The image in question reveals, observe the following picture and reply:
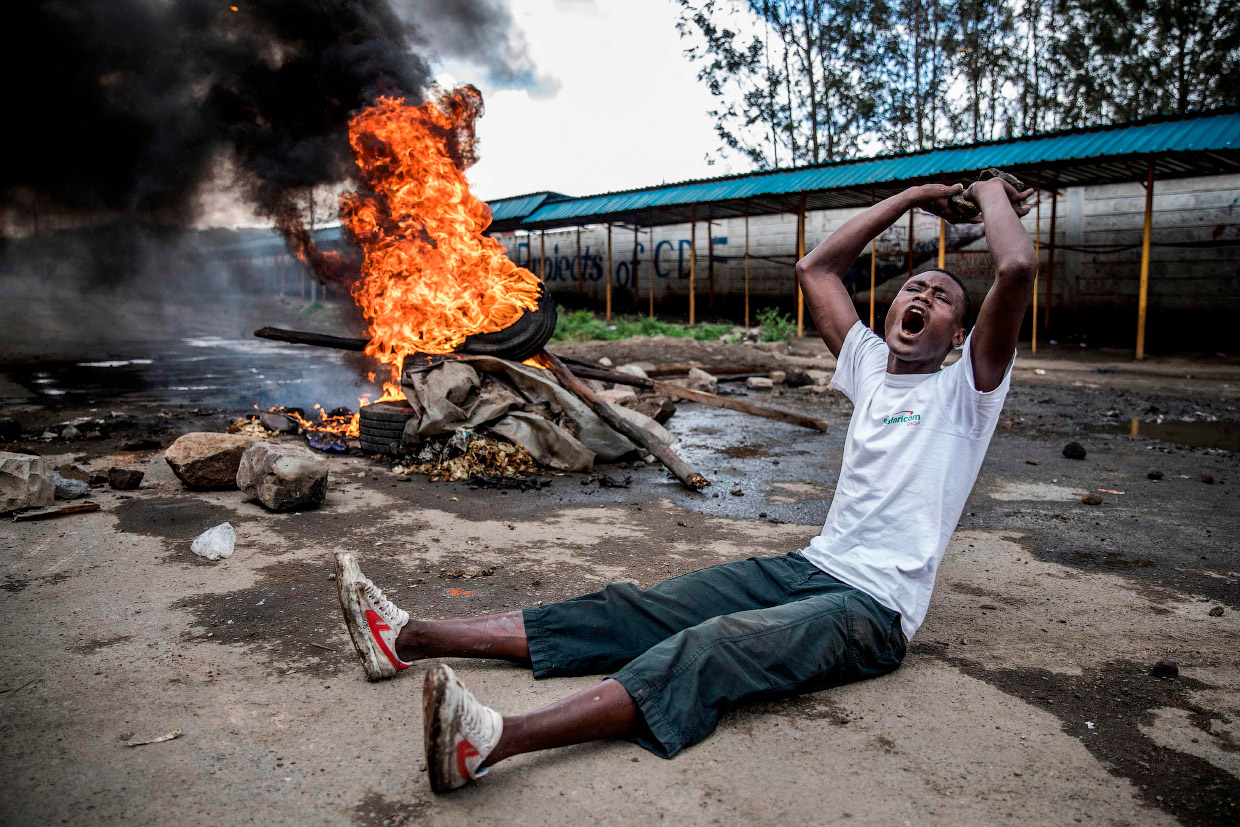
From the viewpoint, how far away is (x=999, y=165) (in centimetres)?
1377

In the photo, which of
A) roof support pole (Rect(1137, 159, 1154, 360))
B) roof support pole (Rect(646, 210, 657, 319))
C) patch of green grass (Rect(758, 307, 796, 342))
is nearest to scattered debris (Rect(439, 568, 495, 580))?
roof support pole (Rect(1137, 159, 1154, 360))

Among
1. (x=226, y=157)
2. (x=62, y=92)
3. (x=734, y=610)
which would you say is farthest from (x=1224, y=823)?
(x=62, y=92)

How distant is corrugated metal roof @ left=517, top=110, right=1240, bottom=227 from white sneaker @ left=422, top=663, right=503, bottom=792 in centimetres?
1415

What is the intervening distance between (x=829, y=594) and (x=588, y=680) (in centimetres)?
84

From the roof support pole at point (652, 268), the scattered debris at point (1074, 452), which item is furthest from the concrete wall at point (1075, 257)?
the scattered debris at point (1074, 452)

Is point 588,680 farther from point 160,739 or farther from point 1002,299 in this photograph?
point 1002,299

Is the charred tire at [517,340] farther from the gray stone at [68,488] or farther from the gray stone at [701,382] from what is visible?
the gray stone at [701,382]

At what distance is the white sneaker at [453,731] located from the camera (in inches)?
68.2

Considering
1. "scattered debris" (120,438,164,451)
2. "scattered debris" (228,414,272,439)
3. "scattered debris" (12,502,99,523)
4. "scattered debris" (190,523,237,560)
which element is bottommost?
"scattered debris" (190,523,237,560)

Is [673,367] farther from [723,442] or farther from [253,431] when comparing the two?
[253,431]

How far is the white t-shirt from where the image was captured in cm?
232

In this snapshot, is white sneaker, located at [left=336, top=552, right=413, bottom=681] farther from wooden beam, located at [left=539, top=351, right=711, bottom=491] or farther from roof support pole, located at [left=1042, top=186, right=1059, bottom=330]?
roof support pole, located at [left=1042, top=186, right=1059, bottom=330]

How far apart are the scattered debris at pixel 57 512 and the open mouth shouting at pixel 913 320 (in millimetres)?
4600

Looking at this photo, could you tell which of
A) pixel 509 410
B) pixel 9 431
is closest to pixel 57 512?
pixel 509 410
